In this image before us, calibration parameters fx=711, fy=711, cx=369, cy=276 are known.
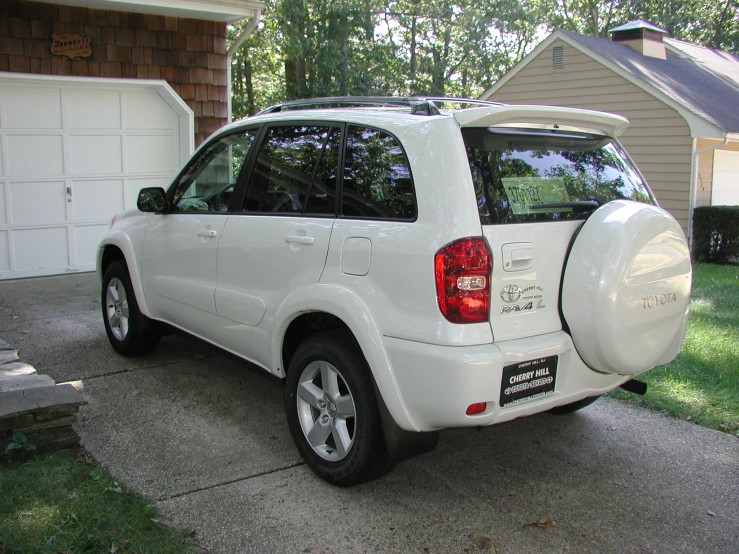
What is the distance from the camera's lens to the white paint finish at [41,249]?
8.63m

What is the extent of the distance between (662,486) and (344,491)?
163cm

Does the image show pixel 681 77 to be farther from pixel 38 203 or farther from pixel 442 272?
pixel 442 272

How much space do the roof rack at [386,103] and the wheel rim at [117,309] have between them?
6.36 ft

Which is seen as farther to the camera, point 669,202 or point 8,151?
point 669,202

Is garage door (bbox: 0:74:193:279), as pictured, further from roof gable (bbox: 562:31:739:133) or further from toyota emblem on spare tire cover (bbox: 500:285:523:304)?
roof gable (bbox: 562:31:739:133)

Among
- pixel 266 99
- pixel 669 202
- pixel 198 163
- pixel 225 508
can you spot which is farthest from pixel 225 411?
pixel 266 99

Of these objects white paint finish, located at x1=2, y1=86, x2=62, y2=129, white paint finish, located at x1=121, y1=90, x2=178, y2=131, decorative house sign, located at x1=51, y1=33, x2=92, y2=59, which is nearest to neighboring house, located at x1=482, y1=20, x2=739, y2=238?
white paint finish, located at x1=121, y1=90, x2=178, y2=131

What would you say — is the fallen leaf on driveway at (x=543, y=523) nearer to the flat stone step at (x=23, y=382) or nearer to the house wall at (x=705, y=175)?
the flat stone step at (x=23, y=382)

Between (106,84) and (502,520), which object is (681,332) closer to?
(502,520)

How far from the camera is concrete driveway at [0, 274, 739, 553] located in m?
3.15

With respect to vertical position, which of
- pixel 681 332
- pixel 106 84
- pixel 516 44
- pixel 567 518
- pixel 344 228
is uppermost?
pixel 516 44

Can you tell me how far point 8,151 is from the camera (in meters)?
8.38

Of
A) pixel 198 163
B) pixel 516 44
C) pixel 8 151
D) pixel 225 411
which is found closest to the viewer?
pixel 225 411

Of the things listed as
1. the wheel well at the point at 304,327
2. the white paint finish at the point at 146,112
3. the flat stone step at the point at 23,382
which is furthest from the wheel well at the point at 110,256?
the white paint finish at the point at 146,112
